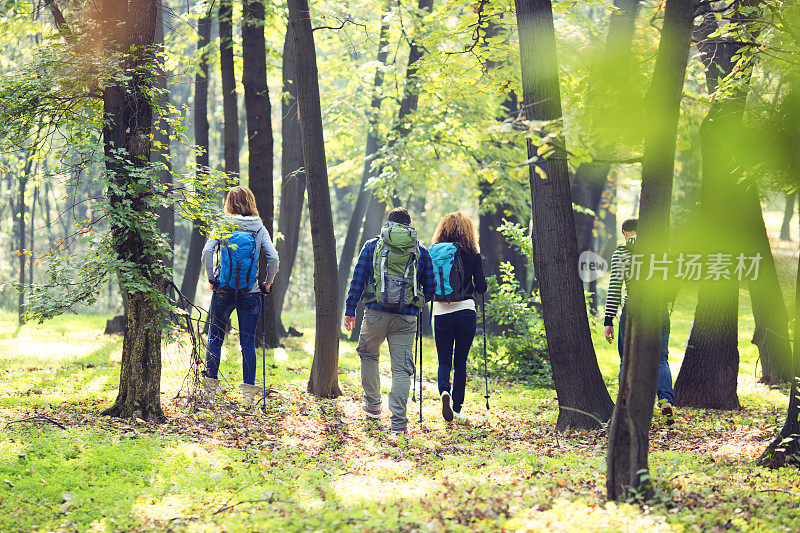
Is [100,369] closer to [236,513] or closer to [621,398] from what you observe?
[236,513]

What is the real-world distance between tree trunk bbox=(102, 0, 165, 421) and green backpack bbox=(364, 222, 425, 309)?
202 cm

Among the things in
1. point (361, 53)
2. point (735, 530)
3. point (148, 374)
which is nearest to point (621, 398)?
point (735, 530)

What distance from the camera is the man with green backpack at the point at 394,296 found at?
22.3ft

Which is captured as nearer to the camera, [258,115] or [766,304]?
[766,304]

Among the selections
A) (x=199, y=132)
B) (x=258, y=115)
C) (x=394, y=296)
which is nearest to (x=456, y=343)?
(x=394, y=296)

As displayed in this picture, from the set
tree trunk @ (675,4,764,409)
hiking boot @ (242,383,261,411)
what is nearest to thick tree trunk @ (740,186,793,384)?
tree trunk @ (675,4,764,409)

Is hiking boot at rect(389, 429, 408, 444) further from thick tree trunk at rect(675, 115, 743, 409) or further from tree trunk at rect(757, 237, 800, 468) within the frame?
thick tree trunk at rect(675, 115, 743, 409)

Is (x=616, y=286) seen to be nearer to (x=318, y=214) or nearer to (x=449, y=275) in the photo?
(x=449, y=275)

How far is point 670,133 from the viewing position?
4234mm

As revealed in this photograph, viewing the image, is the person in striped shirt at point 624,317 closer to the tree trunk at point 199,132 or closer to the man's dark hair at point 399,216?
the man's dark hair at point 399,216

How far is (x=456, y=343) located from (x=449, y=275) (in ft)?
2.66

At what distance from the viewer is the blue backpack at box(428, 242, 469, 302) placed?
7.21 metres

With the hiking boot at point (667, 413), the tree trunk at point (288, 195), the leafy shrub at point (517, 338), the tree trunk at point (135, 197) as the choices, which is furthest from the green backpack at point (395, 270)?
the tree trunk at point (288, 195)

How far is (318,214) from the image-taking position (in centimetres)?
823
